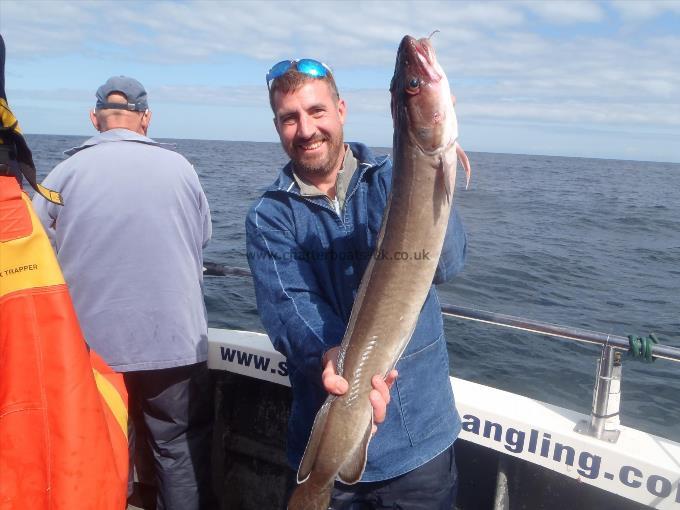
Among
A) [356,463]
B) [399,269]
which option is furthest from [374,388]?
[399,269]

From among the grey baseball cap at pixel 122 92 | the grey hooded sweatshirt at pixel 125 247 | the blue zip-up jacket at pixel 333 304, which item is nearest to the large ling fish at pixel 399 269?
the blue zip-up jacket at pixel 333 304

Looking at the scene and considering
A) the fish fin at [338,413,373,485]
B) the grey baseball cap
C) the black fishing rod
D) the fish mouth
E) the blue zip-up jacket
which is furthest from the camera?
the grey baseball cap

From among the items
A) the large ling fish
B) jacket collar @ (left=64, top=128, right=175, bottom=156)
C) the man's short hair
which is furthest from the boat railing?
jacket collar @ (left=64, top=128, right=175, bottom=156)

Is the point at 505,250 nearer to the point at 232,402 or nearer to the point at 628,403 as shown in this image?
the point at 628,403

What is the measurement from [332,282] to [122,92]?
2079mm

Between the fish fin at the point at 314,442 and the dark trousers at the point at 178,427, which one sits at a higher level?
the fish fin at the point at 314,442

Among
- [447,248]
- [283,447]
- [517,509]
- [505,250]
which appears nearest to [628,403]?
[517,509]

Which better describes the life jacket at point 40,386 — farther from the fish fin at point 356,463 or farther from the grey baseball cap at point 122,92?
the grey baseball cap at point 122,92

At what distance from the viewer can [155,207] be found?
3.53 metres

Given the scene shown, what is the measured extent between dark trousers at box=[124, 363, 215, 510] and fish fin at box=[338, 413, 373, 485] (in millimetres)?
1550

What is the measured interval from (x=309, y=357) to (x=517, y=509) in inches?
75.7

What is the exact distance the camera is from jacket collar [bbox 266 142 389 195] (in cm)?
288

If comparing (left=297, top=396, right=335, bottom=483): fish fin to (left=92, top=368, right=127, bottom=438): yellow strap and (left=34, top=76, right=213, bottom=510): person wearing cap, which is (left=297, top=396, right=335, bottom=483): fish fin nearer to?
(left=92, top=368, right=127, bottom=438): yellow strap

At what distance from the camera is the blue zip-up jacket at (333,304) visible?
276cm
